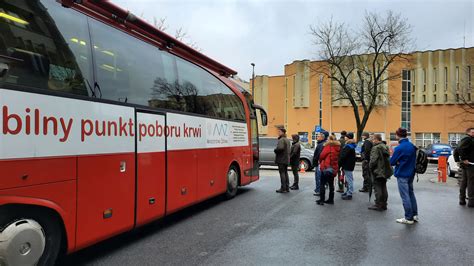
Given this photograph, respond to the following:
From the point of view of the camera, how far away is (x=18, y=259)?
11.9ft

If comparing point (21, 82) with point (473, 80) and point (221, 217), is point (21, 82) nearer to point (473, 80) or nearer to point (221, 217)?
point (221, 217)

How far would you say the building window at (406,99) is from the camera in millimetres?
44469

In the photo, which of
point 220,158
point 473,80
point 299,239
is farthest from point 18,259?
point 473,80

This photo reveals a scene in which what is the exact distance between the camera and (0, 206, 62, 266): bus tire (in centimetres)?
362

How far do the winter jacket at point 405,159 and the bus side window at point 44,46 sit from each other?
18.4 feet

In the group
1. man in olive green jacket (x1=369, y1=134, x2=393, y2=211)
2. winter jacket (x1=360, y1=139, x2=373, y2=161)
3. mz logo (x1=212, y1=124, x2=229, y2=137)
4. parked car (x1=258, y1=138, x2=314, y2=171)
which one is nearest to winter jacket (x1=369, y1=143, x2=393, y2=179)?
man in olive green jacket (x1=369, y1=134, x2=393, y2=211)

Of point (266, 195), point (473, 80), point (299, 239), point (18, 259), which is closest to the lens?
point (18, 259)

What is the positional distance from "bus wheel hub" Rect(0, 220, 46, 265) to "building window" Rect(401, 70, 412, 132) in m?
46.4

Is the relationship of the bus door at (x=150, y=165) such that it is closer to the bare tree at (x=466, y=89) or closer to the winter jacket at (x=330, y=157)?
the winter jacket at (x=330, y=157)

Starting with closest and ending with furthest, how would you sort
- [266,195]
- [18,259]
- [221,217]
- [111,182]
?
[18,259]
[111,182]
[221,217]
[266,195]

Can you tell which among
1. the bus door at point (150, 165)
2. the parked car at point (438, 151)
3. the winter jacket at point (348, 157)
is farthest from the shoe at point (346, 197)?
the parked car at point (438, 151)

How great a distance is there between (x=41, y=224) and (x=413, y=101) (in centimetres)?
4682

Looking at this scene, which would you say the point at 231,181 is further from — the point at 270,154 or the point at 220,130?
the point at 270,154

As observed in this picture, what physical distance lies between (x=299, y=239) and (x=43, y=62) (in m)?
4.42
